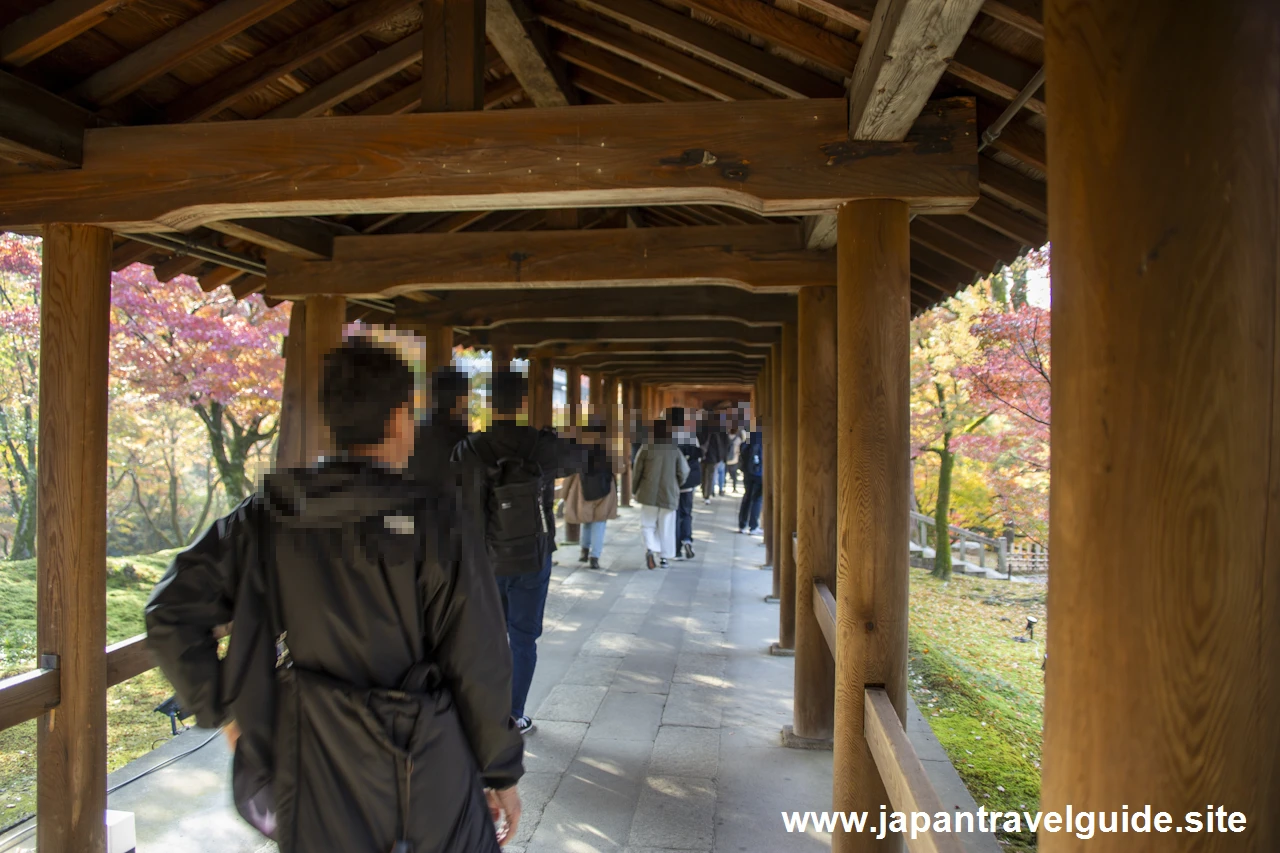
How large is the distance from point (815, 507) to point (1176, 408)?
3532 millimetres

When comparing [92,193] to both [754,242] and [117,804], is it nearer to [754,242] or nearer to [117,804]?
[117,804]

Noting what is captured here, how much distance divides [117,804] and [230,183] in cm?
277

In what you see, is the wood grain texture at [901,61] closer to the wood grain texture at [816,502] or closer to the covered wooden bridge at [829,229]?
the covered wooden bridge at [829,229]

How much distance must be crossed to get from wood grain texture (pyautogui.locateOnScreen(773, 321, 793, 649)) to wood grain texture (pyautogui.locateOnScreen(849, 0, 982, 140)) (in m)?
3.26

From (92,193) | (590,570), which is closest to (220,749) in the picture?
(92,193)

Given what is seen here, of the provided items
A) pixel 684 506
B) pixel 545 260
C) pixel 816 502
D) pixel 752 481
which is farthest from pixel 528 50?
pixel 752 481

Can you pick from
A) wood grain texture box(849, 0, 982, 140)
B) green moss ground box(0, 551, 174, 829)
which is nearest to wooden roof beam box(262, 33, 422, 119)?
wood grain texture box(849, 0, 982, 140)

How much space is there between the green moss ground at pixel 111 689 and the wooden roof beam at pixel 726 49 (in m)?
4.46

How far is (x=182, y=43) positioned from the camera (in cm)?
273

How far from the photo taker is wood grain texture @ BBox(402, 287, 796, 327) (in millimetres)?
6211

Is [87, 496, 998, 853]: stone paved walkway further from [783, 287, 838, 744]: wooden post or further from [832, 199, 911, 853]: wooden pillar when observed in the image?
[832, 199, 911, 853]: wooden pillar

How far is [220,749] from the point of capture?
159 inches

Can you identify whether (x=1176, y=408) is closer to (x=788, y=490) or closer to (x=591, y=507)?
(x=788, y=490)

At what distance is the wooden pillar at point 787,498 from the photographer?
18.6 ft
